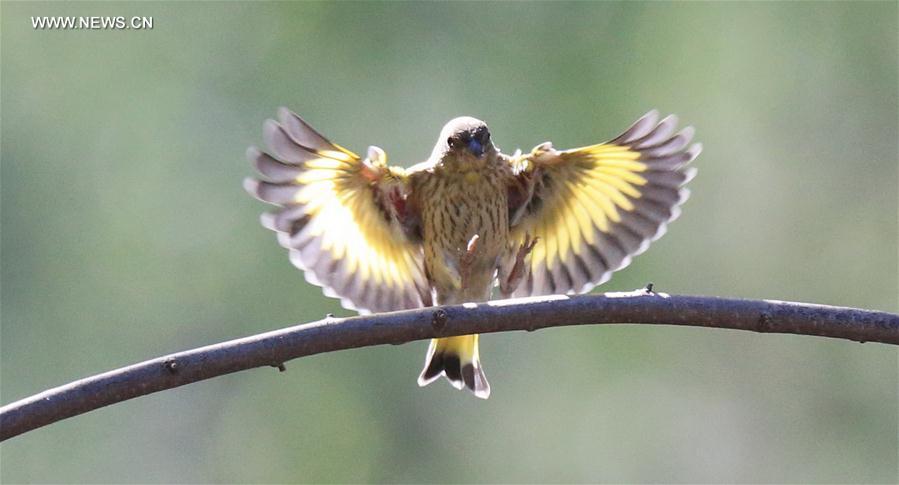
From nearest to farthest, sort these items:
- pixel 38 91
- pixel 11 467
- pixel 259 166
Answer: pixel 259 166
pixel 11 467
pixel 38 91

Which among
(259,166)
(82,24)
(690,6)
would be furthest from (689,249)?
(259,166)

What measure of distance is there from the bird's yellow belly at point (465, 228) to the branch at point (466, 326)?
1977mm

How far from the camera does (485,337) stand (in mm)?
14414

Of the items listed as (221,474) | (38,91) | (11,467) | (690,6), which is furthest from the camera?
(690,6)

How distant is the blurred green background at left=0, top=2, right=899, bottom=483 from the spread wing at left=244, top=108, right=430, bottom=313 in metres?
7.54

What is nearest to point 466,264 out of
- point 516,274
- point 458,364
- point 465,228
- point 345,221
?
point 516,274

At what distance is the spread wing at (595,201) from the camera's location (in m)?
6.43

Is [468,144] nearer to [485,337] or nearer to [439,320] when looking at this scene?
[439,320]

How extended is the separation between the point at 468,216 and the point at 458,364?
88cm

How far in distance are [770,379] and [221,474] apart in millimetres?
7354

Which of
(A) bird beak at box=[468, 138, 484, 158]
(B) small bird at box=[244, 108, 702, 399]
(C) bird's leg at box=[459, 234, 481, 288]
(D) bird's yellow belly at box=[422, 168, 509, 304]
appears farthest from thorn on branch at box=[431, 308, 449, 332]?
(A) bird beak at box=[468, 138, 484, 158]

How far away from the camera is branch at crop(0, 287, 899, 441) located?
422cm

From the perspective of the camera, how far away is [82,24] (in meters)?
15.3

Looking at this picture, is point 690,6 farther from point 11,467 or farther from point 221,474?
point 11,467
